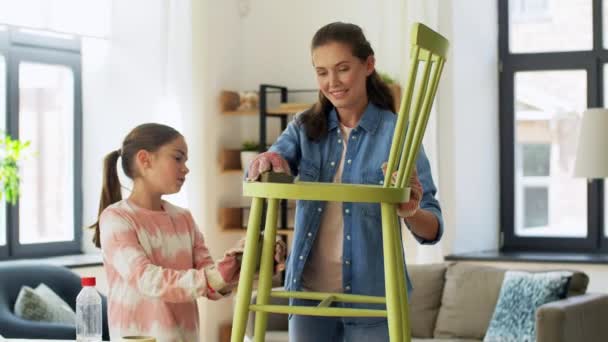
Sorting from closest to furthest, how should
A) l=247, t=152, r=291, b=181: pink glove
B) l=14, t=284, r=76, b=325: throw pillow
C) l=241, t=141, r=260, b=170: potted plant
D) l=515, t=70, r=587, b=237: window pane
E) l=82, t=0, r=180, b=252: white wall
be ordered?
1. l=247, t=152, r=291, b=181: pink glove
2. l=14, t=284, r=76, b=325: throw pillow
3. l=82, t=0, r=180, b=252: white wall
4. l=241, t=141, r=260, b=170: potted plant
5. l=515, t=70, r=587, b=237: window pane

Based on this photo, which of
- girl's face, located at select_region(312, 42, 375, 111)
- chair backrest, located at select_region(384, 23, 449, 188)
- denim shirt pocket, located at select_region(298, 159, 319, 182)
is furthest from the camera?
denim shirt pocket, located at select_region(298, 159, 319, 182)

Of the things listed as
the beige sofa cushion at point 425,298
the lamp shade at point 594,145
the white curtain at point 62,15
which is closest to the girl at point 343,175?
the lamp shade at point 594,145

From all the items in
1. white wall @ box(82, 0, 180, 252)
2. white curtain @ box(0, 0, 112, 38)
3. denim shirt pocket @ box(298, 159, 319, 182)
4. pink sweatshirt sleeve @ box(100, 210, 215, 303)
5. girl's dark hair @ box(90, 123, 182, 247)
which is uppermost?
white curtain @ box(0, 0, 112, 38)

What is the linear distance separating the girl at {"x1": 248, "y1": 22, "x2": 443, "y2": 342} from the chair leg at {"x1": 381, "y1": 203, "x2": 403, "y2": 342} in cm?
25

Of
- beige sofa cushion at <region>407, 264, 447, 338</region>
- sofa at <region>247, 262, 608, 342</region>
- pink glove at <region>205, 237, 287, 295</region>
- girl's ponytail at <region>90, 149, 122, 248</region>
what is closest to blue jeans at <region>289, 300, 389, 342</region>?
pink glove at <region>205, 237, 287, 295</region>

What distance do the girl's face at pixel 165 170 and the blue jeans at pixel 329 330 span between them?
0.53m

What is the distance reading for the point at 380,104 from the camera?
2.18m

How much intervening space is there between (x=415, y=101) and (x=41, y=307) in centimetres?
346

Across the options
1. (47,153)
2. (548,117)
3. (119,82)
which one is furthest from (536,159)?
(47,153)

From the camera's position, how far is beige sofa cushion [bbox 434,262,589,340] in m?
5.30

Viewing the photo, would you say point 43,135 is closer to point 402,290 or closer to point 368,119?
point 368,119

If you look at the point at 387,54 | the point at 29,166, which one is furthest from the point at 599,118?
the point at 29,166

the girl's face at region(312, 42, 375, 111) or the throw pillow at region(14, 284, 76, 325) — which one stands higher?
the girl's face at region(312, 42, 375, 111)

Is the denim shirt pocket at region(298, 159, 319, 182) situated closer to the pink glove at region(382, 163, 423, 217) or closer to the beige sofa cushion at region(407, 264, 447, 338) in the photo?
the pink glove at region(382, 163, 423, 217)
